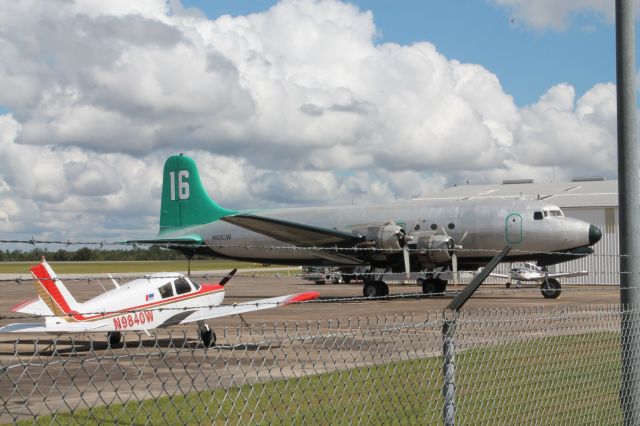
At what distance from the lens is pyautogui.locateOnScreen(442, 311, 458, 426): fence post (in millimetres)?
5020

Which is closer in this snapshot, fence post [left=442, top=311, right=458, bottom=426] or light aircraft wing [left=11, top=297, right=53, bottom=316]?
fence post [left=442, top=311, right=458, bottom=426]

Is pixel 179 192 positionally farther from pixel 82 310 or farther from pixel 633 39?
pixel 633 39

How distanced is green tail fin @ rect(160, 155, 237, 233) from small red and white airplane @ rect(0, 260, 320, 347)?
75.2ft

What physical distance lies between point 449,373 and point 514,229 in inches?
1099

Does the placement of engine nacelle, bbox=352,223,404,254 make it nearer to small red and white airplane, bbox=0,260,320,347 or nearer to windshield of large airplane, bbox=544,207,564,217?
windshield of large airplane, bbox=544,207,564,217

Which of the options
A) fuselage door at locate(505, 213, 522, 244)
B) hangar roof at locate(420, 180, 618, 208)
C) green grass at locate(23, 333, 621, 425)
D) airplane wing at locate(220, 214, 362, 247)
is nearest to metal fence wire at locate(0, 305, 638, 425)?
green grass at locate(23, 333, 621, 425)

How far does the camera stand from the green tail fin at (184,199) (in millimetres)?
39906

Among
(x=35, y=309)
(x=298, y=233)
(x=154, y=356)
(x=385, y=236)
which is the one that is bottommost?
(x=35, y=309)

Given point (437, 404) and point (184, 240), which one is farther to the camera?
point (184, 240)

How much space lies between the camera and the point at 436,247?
32281mm

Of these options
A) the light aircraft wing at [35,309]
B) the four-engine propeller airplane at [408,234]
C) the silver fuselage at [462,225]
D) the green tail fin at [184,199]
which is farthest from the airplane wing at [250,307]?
the green tail fin at [184,199]

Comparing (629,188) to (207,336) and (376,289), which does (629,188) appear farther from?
(376,289)

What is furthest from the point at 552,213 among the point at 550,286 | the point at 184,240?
the point at 184,240

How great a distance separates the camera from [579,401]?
8688mm
